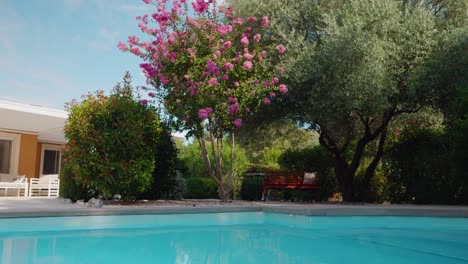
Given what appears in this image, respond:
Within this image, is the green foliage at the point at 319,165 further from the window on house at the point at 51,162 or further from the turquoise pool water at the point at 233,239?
the window on house at the point at 51,162

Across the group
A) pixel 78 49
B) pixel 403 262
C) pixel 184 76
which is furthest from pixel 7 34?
pixel 403 262

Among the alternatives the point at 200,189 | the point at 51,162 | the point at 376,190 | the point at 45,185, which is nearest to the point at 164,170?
the point at 200,189

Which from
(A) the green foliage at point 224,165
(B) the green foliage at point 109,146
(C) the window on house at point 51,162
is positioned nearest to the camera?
(B) the green foliage at point 109,146

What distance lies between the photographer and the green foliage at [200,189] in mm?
13133

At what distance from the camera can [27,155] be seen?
16.5 metres

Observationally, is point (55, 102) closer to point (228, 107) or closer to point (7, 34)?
point (7, 34)

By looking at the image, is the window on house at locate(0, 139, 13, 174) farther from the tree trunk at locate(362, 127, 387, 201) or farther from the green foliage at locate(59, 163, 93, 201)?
the tree trunk at locate(362, 127, 387, 201)

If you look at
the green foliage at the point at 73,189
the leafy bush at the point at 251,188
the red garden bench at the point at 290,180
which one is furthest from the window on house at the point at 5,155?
the red garden bench at the point at 290,180

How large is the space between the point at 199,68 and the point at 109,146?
2.47 meters

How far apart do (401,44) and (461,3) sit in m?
2.57

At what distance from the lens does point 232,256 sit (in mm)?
5035

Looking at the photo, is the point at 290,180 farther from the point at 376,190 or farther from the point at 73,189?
the point at 73,189

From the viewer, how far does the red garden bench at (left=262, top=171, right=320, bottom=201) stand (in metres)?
11.8

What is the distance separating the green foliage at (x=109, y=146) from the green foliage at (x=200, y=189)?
4.15 m
